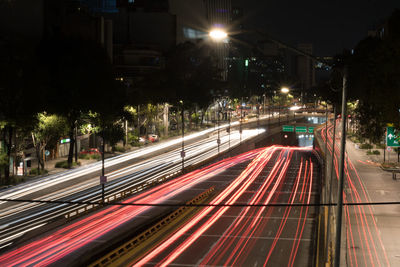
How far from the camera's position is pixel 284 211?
32.6 m

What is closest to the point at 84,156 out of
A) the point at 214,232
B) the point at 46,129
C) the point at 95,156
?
the point at 95,156

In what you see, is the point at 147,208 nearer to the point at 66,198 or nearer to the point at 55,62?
the point at 66,198

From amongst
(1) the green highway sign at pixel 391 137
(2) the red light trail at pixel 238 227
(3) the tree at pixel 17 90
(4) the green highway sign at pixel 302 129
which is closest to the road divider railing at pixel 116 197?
(2) the red light trail at pixel 238 227

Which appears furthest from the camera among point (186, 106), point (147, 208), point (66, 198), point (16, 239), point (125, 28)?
point (125, 28)

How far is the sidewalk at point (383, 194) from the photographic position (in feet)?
79.7

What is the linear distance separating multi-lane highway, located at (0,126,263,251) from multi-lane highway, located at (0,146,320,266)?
2.74 m

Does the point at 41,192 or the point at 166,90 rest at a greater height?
the point at 166,90

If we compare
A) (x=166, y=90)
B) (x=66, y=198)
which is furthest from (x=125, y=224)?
(x=166, y=90)

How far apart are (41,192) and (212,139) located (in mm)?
52355

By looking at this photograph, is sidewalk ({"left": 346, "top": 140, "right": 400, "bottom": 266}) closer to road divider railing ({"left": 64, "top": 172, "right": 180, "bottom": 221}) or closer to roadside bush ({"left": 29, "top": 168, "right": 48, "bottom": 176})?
road divider railing ({"left": 64, "top": 172, "right": 180, "bottom": 221})

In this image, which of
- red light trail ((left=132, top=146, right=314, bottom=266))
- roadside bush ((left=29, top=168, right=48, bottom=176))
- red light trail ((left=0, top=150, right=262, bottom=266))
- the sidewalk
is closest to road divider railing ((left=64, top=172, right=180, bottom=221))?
red light trail ((left=0, top=150, right=262, bottom=266))

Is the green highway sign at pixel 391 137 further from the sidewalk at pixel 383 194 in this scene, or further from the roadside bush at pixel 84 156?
the roadside bush at pixel 84 156

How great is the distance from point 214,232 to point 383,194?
1845 cm

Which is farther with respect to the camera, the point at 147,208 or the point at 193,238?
the point at 147,208
